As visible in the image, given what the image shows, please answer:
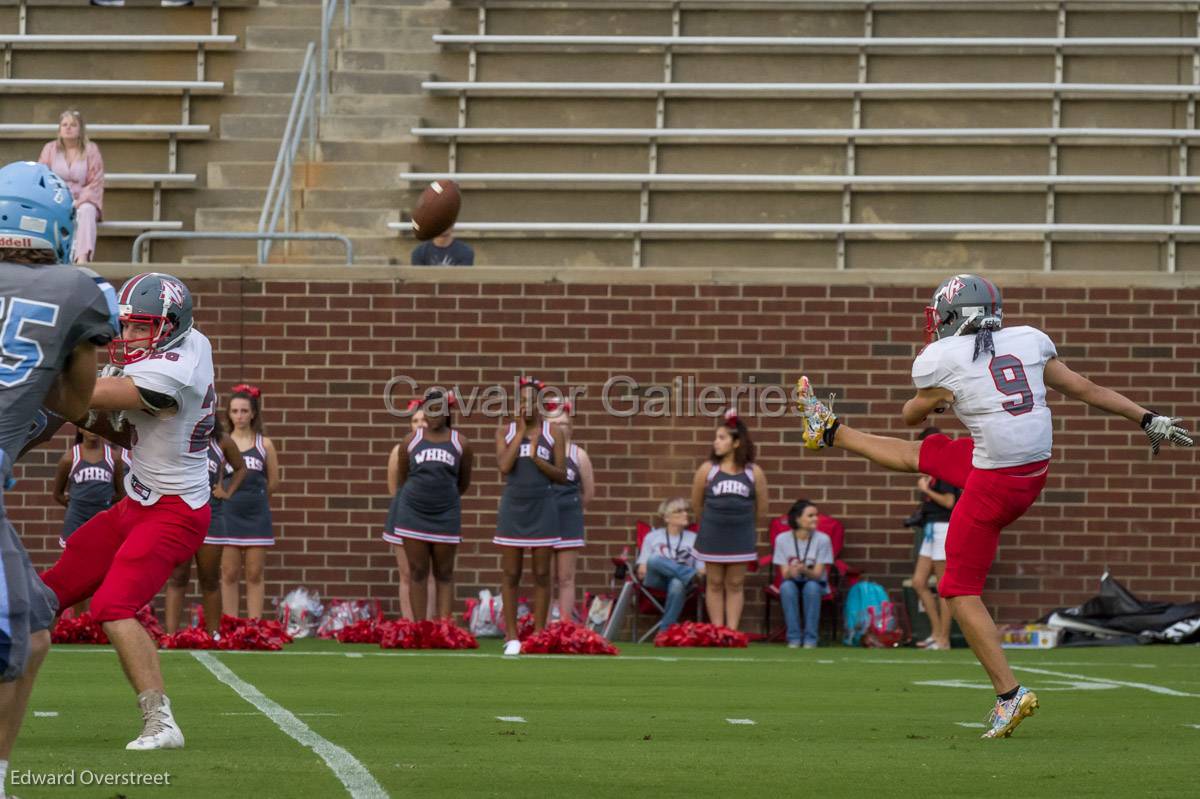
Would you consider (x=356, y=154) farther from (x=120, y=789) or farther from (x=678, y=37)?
(x=120, y=789)

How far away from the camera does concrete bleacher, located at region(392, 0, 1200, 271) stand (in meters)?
17.0

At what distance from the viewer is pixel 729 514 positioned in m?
14.4

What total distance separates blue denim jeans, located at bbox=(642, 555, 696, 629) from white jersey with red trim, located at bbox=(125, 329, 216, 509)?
8188 mm

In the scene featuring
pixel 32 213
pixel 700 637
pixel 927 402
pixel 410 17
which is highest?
pixel 410 17

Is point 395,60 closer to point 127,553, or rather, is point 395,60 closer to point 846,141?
point 846,141

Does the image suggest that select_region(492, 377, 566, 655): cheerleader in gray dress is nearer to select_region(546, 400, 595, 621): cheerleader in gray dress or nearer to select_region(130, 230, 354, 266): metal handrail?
select_region(546, 400, 595, 621): cheerleader in gray dress

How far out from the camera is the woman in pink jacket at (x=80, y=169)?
1623 centimetres

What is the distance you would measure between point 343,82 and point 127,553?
12.1 m

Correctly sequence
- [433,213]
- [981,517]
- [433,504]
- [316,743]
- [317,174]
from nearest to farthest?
[316,743] < [981,517] < [433,213] < [433,504] < [317,174]

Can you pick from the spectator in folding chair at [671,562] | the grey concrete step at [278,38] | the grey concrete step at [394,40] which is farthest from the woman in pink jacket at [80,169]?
the spectator in folding chair at [671,562]

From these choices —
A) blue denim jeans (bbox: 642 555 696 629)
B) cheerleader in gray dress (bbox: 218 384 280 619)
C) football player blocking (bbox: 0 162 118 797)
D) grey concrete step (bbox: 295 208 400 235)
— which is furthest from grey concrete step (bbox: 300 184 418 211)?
football player blocking (bbox: 0 162 118 797)

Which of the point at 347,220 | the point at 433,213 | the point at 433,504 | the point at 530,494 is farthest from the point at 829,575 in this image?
the point at 347,220

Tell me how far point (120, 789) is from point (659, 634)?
9183 millimetres

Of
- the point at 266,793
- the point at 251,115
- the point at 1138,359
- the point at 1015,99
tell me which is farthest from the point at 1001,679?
the point at 251,115
